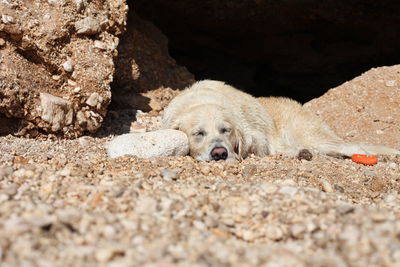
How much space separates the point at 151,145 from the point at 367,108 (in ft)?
13.7

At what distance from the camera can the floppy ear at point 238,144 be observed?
6602mm

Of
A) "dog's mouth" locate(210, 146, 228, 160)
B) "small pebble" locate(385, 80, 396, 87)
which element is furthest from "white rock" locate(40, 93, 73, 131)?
"small pebble" locate(385, 80, 396, 87)

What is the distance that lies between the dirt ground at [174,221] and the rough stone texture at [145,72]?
303 centimetres

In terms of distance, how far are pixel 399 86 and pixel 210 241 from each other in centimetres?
660

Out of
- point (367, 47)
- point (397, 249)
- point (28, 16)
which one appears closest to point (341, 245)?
point (397, 249)

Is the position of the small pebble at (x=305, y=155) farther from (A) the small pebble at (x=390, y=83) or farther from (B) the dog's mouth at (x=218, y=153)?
(A) the small pebble at (x=390, y=83)

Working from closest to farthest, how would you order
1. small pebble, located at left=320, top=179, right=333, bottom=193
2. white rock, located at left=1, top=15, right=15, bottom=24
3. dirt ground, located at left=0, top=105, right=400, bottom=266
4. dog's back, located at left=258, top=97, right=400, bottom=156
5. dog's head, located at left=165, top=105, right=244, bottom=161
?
1. dirt ground, located at left=0, top=105, right=400, bottom=266
2. small pebble, located at left=320, top=179, right=333, bottom=193
3. white rock, located at left=1, top=15, right=15, bottom=24
4. dog's head, located at left=165, top=105, right=244, bottom=161
5. dog's back, located at left=258, top=97, right=400, bottom=156

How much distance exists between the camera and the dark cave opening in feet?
31.0

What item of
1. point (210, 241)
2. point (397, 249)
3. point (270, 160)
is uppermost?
point (397, 249)

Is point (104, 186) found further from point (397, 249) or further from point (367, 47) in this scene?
point (367, 47)

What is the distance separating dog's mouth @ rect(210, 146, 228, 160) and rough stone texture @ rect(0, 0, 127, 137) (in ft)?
5.48

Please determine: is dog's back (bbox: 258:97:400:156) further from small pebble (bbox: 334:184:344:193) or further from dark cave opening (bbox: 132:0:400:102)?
dark cave opening (bbox: 132:0:400:102)

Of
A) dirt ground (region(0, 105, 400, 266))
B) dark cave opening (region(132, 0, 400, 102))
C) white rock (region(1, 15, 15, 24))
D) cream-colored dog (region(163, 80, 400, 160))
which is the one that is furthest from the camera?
dark cave opening (region(132, 0, 400, 102))

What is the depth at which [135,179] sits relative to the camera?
4.38 meters
